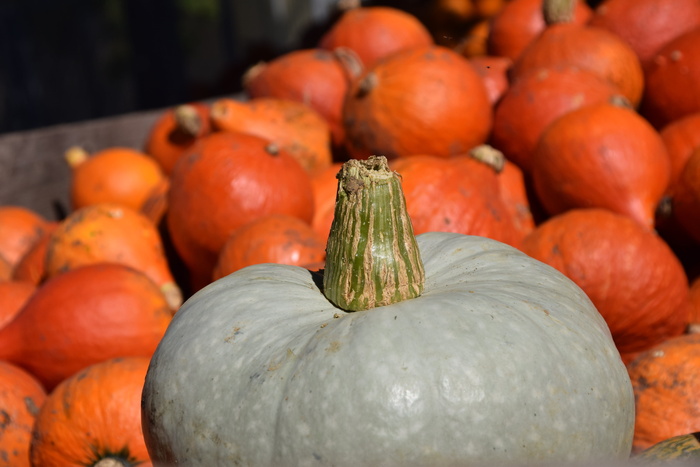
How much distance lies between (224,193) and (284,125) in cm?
73

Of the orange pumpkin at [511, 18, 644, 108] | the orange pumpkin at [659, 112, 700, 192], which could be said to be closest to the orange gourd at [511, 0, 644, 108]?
the orange pumpkin at [511, 18, 644, 108]

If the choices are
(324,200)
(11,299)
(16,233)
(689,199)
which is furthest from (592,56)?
(16,233)

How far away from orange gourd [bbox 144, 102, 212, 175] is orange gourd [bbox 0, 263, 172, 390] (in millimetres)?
1166

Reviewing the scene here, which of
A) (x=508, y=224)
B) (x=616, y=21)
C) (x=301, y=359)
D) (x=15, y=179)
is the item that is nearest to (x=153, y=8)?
(x=15, y=179)

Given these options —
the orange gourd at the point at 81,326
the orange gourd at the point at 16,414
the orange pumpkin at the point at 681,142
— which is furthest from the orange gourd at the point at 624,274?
the orange gourd at the point at 16,414

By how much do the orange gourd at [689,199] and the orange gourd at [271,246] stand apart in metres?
1.15

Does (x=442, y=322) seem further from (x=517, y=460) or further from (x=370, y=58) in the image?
(x=370, y=58)

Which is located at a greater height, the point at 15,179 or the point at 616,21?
the point at 616,21

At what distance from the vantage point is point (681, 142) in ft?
8.14

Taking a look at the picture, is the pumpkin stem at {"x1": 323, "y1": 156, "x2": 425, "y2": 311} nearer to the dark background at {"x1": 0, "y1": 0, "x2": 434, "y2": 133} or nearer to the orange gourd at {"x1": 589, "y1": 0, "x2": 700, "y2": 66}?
the orange gourd at {"x1": 589, "y1": 0, "x2": 700, "y2": 66}

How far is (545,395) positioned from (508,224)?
47.5 inches

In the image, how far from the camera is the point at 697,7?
3102 millimetres

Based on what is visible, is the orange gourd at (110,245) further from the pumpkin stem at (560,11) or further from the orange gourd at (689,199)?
the pumpkin stem at (560,11)

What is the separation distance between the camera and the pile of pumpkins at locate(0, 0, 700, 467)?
111cm
